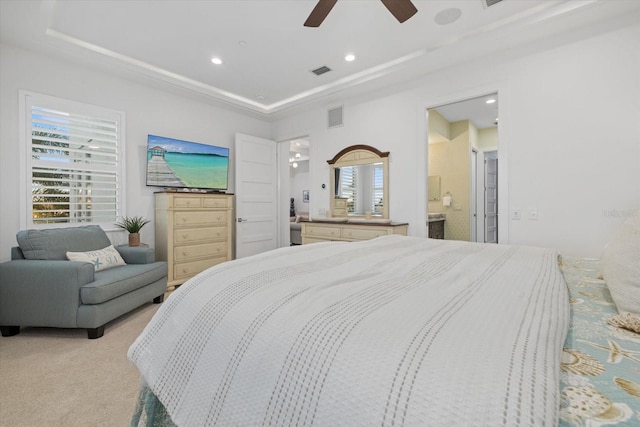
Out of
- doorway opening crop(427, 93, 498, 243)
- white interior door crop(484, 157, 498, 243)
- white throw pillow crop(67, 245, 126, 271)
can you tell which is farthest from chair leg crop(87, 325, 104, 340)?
white interior door crop(484, 157, 498, 243)

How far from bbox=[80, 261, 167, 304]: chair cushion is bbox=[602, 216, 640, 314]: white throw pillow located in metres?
3.15

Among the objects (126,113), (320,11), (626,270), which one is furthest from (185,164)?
(626,270)

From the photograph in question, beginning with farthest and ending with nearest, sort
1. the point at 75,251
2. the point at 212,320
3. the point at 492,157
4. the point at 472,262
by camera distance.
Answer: the point at 492,157 → the point at 75,251 → the point at 472,262 → the point at 212,320

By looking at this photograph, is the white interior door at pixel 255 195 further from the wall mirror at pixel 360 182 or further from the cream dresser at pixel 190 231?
the wall mirror at pixel 360 182

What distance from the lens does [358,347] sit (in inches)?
24.9

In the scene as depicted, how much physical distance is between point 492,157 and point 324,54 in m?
4.42

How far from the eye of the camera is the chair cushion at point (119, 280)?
236 cm

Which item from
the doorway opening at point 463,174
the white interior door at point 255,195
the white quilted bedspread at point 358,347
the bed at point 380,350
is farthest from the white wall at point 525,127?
the white quilted bedspread at point 358,347

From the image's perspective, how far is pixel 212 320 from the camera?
0.90 metres

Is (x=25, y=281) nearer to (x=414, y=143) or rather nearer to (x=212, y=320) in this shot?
(x=212, y=320)

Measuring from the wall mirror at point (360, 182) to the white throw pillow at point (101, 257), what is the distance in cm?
282

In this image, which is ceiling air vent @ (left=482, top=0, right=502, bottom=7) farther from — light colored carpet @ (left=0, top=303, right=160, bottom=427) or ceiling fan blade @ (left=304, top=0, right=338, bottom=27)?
light colored carpet @ (left=0, top=303, right=160, bottom=427)

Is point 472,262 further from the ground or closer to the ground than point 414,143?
closer to the ground

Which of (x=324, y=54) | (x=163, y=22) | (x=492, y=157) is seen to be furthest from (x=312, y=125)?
(x=492, y=157)
